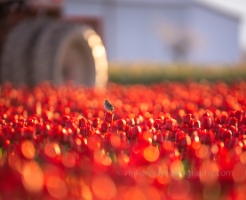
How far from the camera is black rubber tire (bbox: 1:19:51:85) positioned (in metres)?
10.7

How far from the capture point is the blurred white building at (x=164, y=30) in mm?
35406

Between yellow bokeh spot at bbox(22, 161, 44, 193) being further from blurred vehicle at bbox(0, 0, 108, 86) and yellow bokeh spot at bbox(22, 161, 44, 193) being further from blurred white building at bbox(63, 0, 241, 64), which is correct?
blurred white building at bbox(63, 0, 241, 64)

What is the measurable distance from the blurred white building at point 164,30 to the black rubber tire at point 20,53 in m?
21.4

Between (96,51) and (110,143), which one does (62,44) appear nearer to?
(96,51)

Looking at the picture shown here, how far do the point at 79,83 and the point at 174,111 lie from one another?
18.5 ft

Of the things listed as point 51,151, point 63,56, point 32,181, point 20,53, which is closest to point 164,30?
point 63,56

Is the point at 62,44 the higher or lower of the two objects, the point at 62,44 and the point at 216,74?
the higher

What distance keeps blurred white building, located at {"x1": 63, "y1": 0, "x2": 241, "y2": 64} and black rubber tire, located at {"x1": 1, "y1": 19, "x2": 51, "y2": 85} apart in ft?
70.2

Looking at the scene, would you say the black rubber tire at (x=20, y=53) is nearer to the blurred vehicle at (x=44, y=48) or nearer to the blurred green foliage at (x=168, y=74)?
the blurred vehicle at (x=44, y=48)

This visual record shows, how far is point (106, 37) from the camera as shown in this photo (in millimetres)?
33531

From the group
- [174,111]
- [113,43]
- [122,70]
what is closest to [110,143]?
[174,111]

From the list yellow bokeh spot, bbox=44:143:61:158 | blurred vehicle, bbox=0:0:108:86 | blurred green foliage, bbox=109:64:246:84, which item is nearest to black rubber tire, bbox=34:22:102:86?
blurred vehicle, bbox=0:0:108:86

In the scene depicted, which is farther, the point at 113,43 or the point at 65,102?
the point at 113,43

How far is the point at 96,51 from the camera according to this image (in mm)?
12422
